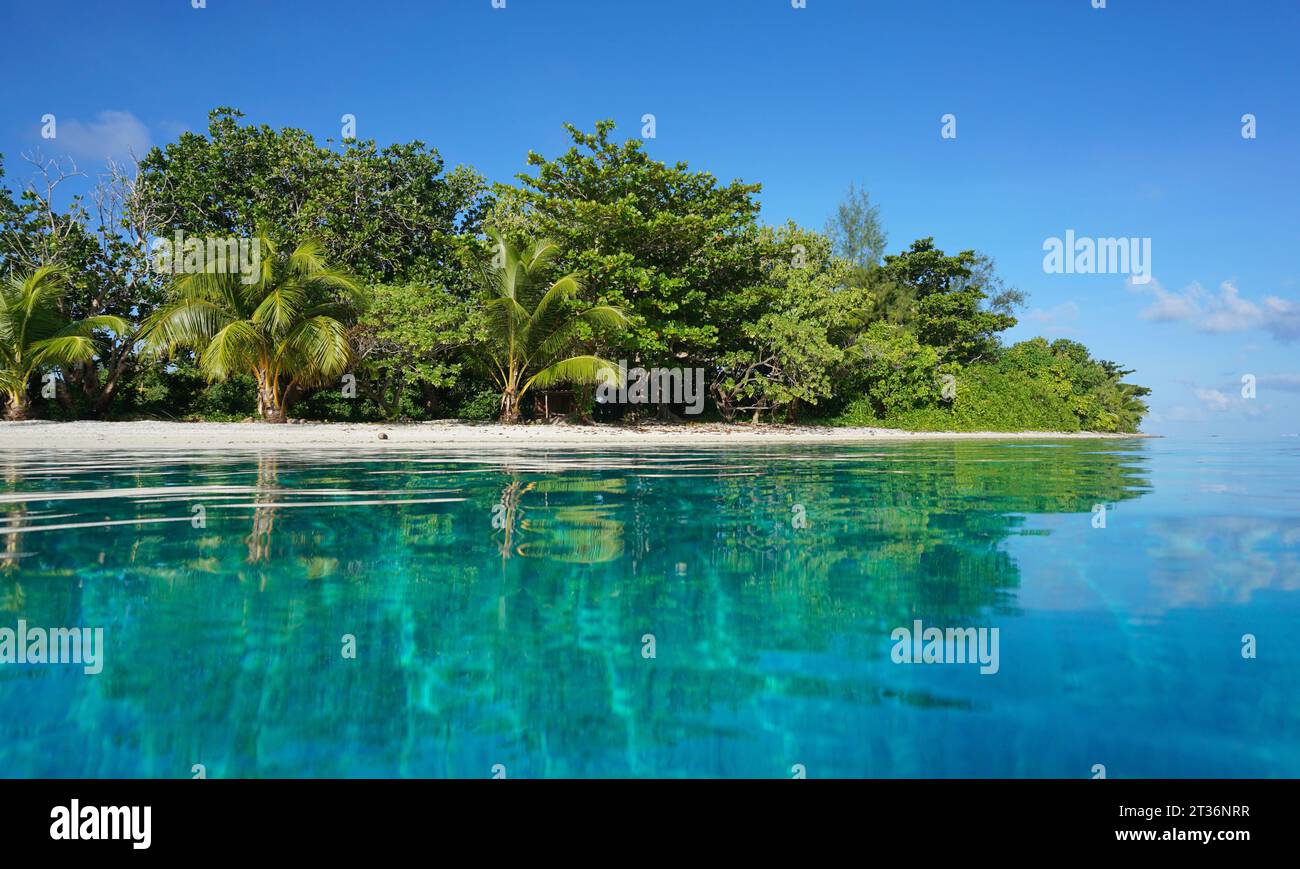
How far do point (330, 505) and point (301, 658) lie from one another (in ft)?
12.0

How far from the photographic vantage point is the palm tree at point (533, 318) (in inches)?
701

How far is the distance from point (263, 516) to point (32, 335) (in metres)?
16.8

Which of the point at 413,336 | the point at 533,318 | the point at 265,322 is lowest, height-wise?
the point at 413,336

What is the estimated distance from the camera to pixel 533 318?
1802cm

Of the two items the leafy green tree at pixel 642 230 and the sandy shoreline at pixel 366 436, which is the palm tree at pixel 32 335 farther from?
the leafy green tree at pixel 642 230

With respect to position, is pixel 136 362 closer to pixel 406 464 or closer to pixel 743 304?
pixel 406 464

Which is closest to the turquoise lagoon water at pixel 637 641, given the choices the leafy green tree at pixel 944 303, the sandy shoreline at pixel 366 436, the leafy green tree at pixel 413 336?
the sandy shoreline at pixel 366 436

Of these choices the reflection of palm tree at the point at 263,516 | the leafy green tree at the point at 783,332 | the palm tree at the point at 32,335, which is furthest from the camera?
the leafy green tree at the point at 783,332

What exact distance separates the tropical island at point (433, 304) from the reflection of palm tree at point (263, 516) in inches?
374

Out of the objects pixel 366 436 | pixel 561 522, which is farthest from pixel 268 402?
pixel 561 522

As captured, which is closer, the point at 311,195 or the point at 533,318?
the point at 533,318

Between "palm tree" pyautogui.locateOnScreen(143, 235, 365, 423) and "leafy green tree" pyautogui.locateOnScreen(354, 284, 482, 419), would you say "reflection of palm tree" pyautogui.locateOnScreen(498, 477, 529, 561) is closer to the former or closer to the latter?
"palm tree" pyautogui.locateOnScreen(143, 235, 365, 423)

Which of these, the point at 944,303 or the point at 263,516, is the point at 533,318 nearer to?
the point at 263,516

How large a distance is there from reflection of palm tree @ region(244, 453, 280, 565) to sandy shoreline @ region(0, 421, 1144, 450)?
237 inches
